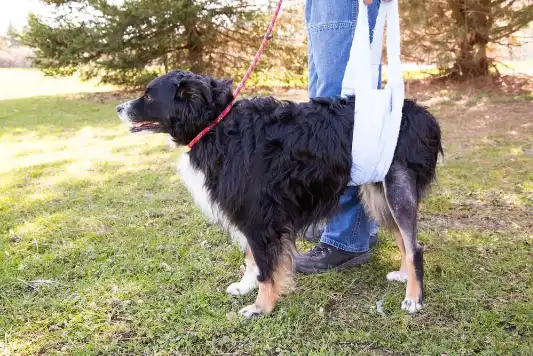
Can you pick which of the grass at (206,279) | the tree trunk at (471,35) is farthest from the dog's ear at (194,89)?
the tree trunk at (471,35)

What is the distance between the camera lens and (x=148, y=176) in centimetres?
584

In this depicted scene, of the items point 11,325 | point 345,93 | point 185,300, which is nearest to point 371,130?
point 345,93

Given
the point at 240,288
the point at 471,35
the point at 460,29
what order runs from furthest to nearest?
1. the point at 471,35
2. the point at 460,29
3. the point at 240,288

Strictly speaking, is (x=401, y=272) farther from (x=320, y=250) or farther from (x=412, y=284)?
Answer: (x=320, y=250)

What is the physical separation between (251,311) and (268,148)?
109cm

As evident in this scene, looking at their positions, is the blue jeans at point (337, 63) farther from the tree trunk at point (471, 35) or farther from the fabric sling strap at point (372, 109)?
the tree trunk at point (471, 35)

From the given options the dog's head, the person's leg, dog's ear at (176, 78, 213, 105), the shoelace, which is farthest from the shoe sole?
dog's ear at (176, 78, 213, 105)

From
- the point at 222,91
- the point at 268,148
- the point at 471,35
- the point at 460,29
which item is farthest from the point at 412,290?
the point at 471,35

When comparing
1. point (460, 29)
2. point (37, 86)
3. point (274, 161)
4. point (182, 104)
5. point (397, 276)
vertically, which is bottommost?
point (397, 276)

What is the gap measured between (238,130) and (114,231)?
79.2 inches

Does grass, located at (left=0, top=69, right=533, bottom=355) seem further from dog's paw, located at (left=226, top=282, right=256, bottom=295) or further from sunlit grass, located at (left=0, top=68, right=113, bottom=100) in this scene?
sunlit grass, located at (left=0, top=68, right=113, bottom=100)

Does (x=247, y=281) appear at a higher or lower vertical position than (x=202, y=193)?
lower

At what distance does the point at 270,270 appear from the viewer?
9.74ft

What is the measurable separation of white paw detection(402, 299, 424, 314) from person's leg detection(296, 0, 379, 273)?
64 cm
